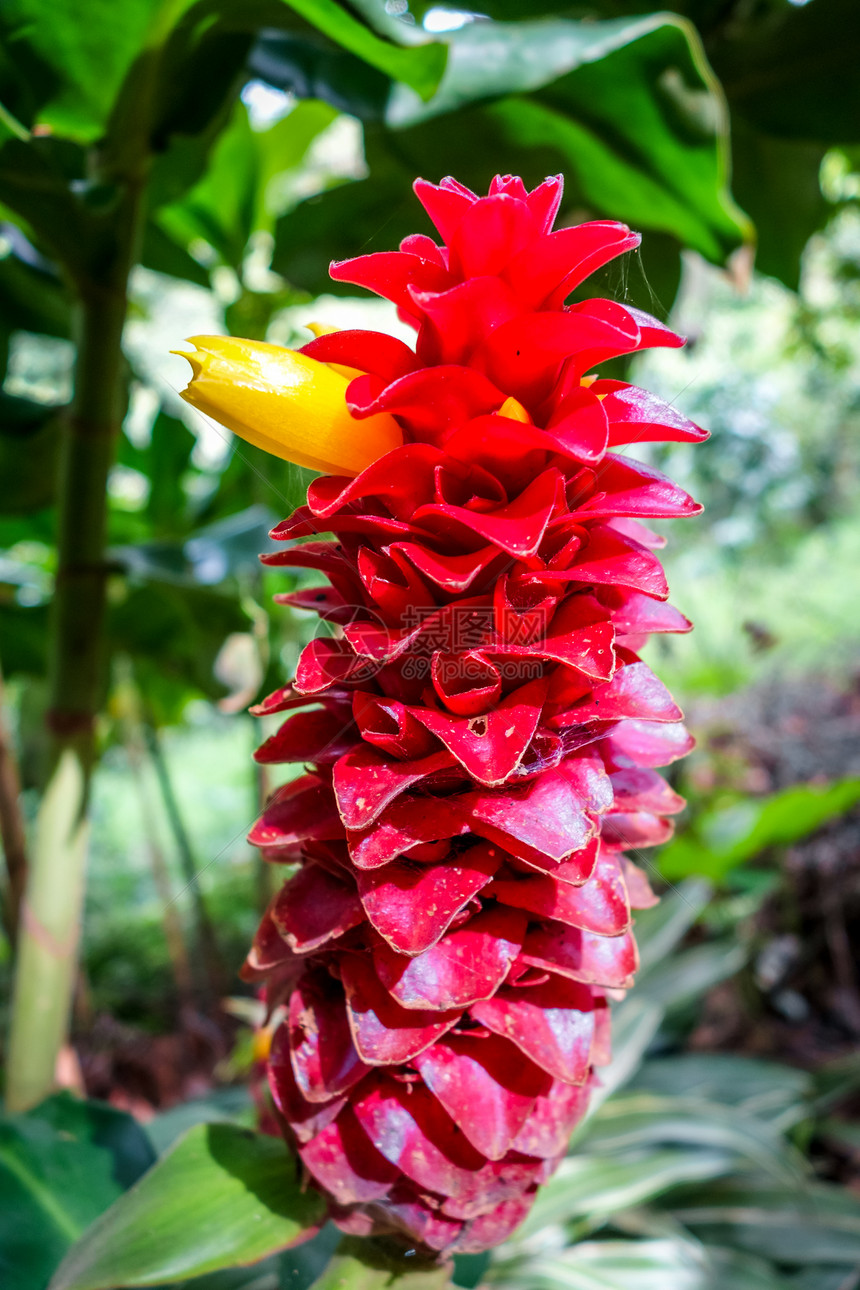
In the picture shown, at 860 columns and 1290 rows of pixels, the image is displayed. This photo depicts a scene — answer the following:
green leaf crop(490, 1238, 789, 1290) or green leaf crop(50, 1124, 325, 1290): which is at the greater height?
A: green leaf crop(50, 1124, 325, 1290)

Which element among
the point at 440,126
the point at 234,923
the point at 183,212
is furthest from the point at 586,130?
the point at 234,923

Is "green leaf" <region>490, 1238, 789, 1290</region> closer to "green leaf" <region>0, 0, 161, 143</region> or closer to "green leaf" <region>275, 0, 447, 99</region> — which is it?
"green leaf" <region>275, 0, 447, 99</region>

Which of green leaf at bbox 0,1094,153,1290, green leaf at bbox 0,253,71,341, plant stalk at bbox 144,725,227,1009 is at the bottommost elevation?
plant stalk at bbox 144,725,227,1009

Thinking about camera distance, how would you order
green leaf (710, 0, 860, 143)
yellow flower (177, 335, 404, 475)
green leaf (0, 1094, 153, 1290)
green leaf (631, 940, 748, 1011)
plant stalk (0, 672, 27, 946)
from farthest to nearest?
green leaf (631, 940, 748, 1011) → plant stalk (0, 672, 27, 946) → green leaf (710, 0, 860, 143) → green leaf (0, 1094, 153, 1290) → yellow flower (177, 335, 404, 475)

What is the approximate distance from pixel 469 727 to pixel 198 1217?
9.8 inches

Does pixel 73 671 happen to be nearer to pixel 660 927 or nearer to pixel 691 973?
pixel 660 927

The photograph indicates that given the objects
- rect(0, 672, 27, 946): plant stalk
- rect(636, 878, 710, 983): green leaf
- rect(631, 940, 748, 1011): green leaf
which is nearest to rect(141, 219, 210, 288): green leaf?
rect(0, 672, 27, 946): plant stalk

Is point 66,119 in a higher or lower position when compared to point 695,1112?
higher

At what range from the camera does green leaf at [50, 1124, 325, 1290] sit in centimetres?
31

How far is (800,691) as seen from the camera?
211 centimetres

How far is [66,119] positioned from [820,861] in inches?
66.0

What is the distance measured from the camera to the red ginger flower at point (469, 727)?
0.91ft

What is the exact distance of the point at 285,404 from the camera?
284mm

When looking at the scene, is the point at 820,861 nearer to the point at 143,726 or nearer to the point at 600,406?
the point at 143,726
